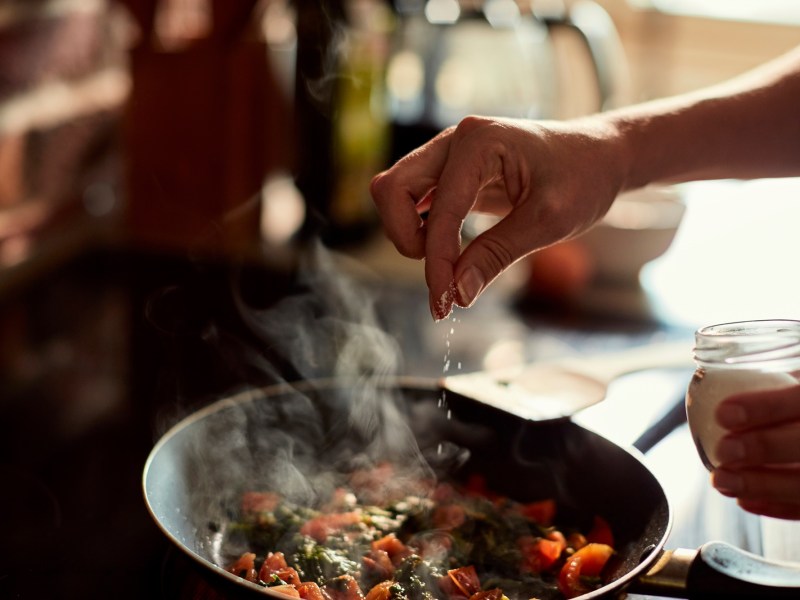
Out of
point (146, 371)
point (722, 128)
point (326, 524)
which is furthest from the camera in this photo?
point (146, 371)

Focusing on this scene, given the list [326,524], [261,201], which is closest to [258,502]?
[326,524]

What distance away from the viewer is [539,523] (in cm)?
100

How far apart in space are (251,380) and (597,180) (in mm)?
649

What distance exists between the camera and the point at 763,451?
0.77 metres

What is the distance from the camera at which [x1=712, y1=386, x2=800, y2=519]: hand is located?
0.75 metres

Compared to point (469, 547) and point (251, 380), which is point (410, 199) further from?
point (251, 380)

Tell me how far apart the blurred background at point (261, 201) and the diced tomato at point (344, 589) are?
0.59m

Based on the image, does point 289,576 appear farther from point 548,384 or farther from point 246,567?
point 548,384

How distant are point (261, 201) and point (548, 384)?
1105mm

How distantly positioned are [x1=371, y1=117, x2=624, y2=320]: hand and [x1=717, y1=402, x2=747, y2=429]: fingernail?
244mm

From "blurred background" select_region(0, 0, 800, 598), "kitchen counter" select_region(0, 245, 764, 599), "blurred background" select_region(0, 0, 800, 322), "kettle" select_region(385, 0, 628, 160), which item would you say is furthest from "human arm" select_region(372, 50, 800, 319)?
"kettle" select_region(385, 0, 628, 160)

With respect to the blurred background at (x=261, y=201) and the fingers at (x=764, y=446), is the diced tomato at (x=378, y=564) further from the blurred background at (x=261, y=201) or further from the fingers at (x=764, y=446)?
the blurred background at (x=261, y=201)

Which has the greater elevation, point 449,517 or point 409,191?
point 409,191

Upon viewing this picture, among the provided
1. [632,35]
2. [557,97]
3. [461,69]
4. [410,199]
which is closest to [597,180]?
[410,199]
